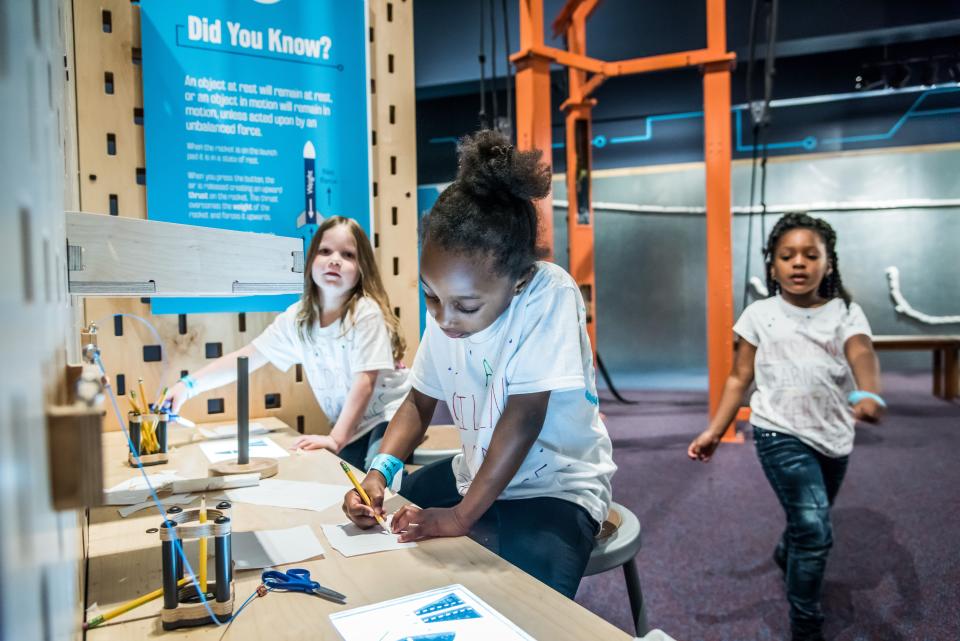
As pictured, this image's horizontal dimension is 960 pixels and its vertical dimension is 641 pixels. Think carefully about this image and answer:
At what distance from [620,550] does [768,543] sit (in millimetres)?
1468

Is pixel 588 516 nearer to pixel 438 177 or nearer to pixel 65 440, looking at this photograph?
pixel 65 440

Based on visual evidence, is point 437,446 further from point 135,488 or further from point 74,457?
point 74,457

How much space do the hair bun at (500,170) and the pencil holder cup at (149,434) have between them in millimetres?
895

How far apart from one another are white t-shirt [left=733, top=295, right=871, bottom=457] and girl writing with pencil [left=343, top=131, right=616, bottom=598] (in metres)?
0.87

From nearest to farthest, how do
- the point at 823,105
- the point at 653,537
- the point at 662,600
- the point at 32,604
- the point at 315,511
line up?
the point at 32,604
the point at 315,511
the point at 662,600
the point at 653,537
the point at 823,105

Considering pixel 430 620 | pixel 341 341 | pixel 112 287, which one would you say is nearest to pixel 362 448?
pixel 341 341

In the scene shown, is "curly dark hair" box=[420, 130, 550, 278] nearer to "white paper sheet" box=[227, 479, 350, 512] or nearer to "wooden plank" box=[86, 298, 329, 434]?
"white paper sheet" box=[227, 479, 350, 512]

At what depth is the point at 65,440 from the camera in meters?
0.35

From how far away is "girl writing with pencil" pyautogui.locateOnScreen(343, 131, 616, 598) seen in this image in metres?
1.01

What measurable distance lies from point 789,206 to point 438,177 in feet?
10.2

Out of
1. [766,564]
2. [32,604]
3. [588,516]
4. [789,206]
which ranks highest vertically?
[789,206]

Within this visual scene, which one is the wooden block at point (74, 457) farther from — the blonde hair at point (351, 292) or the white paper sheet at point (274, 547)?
the blonde hair at point (351, 292)

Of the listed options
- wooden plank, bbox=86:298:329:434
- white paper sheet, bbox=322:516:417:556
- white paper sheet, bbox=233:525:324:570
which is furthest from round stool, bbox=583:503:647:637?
wooden plank, bbox=86:298:329:434

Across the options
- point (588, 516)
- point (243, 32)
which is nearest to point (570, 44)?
point (243, 32)
